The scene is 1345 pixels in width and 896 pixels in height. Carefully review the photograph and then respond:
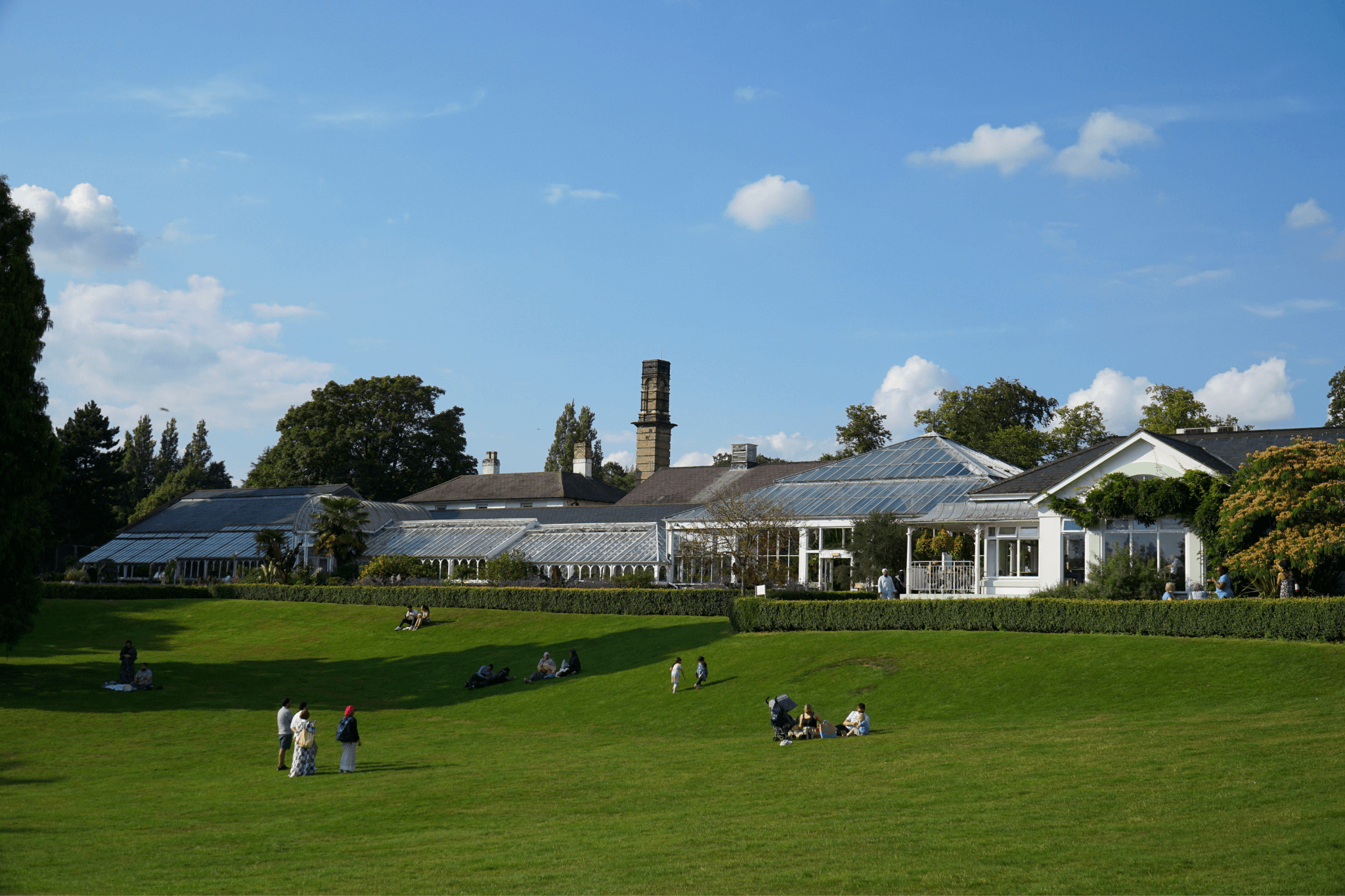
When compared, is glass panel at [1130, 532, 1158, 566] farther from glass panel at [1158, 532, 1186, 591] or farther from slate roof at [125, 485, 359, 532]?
slate roof at [125, 485, 359, 532]

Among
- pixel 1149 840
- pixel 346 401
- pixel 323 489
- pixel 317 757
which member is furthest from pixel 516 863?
pixel 346 401

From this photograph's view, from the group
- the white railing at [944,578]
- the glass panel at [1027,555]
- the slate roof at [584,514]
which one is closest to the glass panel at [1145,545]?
the glass panel at [1027,555]

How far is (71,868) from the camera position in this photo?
1381cm

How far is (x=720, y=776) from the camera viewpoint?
19172 millimetres

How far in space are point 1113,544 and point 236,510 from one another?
2424 inches

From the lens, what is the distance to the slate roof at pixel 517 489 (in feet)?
282

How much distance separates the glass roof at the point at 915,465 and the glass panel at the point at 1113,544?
1269 centimetres

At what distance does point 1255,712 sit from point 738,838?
42.8ft

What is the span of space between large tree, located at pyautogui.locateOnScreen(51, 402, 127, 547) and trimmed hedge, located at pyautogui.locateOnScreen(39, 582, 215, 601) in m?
21.2

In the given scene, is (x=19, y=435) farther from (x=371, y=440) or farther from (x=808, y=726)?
(x=371, y=440)

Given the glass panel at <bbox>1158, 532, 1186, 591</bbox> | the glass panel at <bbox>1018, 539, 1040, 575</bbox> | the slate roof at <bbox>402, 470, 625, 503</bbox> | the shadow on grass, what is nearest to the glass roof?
the glass panel at <bbox>1018, 539, 1040, 575</bbox>

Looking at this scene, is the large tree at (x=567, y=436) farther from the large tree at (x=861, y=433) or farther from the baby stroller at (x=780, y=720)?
the baby stroller at (x=780, y=720)

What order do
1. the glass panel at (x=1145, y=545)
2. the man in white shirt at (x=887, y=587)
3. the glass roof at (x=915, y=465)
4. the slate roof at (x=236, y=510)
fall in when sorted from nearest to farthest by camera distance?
1. the glass panel at (x=1145, y=545)
2. the man in white shirt at (x=887, y=587)
3. the glass roof at (x=915, y=465)
4. the slate roof at (x=236, y=510)

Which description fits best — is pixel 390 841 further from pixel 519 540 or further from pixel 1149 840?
pixel 519 540
